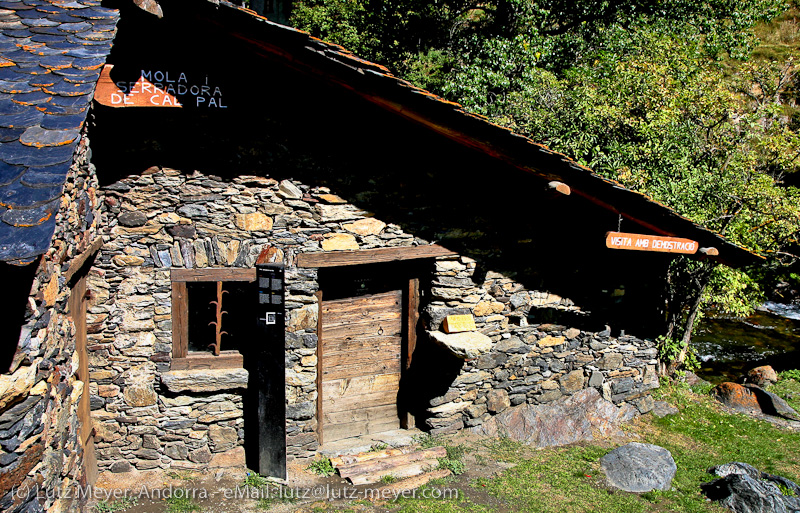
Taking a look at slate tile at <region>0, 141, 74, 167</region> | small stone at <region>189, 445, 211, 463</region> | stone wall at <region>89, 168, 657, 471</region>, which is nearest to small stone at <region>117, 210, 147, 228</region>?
stone wall at <region>89, 168, 657, 471</region>

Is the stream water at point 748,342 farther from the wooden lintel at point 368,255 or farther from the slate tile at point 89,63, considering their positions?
the slate tile at point 89,63

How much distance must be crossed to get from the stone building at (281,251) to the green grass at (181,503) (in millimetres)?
422

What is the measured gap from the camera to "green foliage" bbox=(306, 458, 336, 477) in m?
5.61

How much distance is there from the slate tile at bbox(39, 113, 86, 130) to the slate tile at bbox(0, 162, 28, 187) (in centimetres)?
41

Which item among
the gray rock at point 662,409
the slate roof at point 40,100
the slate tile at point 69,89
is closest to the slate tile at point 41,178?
the slate roof at point 40,100

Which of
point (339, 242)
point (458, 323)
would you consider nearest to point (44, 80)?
point (339, 242)

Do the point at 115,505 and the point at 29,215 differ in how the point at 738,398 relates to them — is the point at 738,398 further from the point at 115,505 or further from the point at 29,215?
the point at 29,215

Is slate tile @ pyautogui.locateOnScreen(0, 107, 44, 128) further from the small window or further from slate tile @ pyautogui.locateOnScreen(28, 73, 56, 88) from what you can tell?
the small window

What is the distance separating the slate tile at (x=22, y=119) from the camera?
10.2 feet

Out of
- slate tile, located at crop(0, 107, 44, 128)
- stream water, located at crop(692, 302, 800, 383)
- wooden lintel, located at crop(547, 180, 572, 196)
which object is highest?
slate tile, located at crop(0, 107, 44, 128)

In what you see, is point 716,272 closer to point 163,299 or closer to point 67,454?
point 163,299

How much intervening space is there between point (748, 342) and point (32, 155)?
12.8m

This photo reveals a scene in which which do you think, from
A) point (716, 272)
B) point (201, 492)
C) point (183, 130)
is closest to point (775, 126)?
point (716, 272)

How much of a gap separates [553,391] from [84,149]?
19.0 ft
